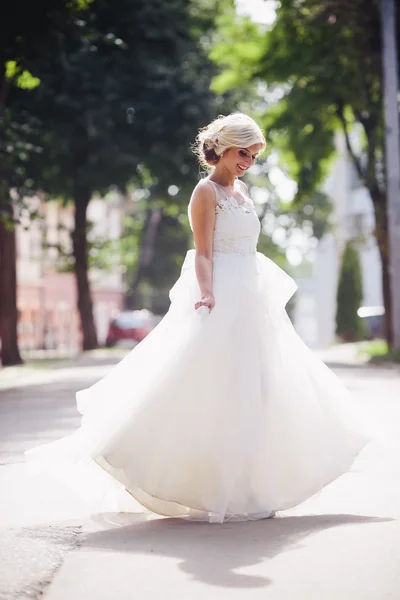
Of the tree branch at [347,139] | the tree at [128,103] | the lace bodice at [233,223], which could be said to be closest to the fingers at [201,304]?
the lace bodice at [233,223]

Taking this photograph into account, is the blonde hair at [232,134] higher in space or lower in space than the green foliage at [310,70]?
lower

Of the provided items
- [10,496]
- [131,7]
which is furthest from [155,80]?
[10,496]

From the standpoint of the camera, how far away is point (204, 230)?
651cm

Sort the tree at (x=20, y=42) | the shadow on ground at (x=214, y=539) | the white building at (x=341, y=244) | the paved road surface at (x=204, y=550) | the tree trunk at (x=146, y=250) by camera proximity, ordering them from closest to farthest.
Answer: the paved road surface at (x=204, y=550)
the shadow on ground at (x=214, y=539)
the tree at (x=20, y=42)
the tree trunk at (x=146, y=250)
the white building at (x=341, y=244)

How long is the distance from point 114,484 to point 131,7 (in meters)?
24.7

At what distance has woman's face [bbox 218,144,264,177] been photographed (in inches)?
256

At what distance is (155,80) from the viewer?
32.2 m

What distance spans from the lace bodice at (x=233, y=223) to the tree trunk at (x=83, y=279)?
3030cm

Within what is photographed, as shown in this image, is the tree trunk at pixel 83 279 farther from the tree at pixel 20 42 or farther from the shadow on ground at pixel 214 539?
the shadow on ground at pixel 214 539

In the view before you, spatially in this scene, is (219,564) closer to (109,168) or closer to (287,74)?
(287,74)

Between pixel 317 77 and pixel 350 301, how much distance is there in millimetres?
21425

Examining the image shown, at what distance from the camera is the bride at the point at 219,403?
607 centimetres

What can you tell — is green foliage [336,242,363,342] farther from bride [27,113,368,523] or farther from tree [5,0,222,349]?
bride [27,113,368,523]

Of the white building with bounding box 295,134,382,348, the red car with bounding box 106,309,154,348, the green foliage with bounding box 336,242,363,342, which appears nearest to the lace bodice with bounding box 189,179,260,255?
the red car with bounding box 106,309,154,348
